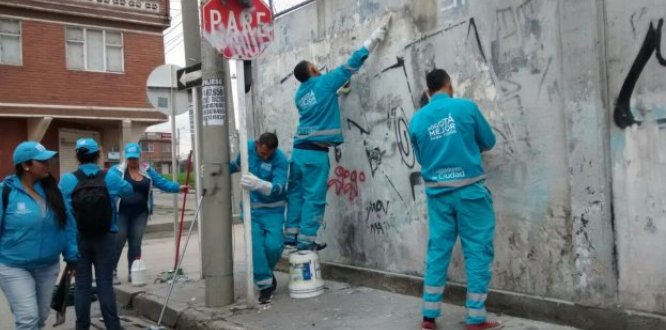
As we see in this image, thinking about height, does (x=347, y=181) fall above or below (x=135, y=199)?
above

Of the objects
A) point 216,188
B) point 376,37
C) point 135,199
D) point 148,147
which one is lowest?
point 135,199

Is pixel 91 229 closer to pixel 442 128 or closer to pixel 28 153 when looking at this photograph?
pixel 28 153

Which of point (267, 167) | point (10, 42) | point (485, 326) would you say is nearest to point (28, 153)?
point (267, 167)

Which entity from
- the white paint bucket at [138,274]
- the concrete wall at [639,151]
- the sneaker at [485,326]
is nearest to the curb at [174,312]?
the white paint bucket at [138,274]

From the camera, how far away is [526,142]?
4703 millimetres

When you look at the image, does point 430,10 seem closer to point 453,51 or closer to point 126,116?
point 453,51

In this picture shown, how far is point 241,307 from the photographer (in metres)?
5.98

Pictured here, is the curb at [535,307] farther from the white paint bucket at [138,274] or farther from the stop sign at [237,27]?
the white paint bucket at [138,274]

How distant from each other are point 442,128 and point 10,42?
65.3ft

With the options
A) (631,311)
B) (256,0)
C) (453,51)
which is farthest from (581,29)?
(256,0)

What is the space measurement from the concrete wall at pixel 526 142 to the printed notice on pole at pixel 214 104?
1288mm

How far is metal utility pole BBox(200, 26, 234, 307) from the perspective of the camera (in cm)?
604

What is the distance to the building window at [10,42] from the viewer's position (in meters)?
20.4

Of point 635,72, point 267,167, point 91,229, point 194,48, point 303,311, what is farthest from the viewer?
point 194,48
